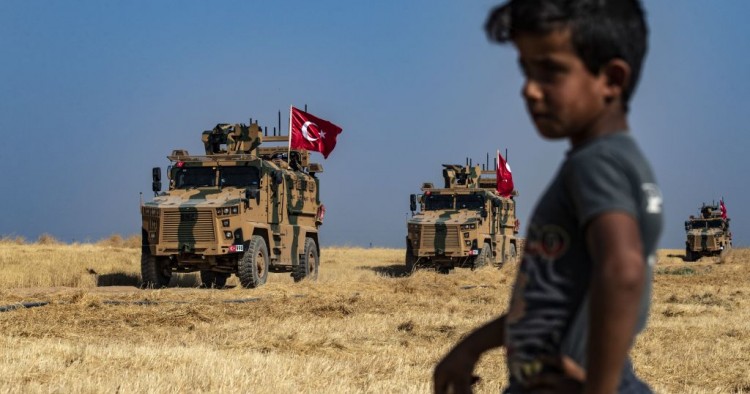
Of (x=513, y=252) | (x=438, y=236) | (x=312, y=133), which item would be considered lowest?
(x=513, y=252)

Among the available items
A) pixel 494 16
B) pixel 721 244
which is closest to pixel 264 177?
pixel 494 16

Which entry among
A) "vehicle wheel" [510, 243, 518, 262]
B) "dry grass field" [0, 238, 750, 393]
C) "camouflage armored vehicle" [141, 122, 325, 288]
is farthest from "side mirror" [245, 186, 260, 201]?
"vehicle wheel" [510, 243, 518, 262]

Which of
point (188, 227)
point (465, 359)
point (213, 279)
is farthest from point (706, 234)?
point (465, 359)

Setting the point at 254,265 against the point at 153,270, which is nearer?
the point at 254,265

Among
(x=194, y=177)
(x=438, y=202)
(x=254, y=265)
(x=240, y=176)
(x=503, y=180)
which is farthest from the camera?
(x=503, y=180)

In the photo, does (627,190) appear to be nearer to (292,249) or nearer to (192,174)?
(192,174)

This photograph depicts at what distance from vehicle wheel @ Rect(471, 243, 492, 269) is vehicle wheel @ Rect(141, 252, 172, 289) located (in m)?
9.13

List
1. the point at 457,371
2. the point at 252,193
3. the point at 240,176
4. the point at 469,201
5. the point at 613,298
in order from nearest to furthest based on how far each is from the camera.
Answer: the point at 613,298 < the point at 457,371 < the point at 252,193 < the point at 240,176 < the point at 469,201

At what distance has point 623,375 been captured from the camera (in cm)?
183

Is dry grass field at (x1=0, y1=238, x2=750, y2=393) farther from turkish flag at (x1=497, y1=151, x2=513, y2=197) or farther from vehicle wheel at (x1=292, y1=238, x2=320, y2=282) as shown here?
turkish flag at (x1=497, y1=151, x2=513, y2=197)

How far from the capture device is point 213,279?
61.7 ft

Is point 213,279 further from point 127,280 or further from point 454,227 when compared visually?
point 454,227

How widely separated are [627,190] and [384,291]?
47.9ft

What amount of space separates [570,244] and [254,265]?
14946mm
